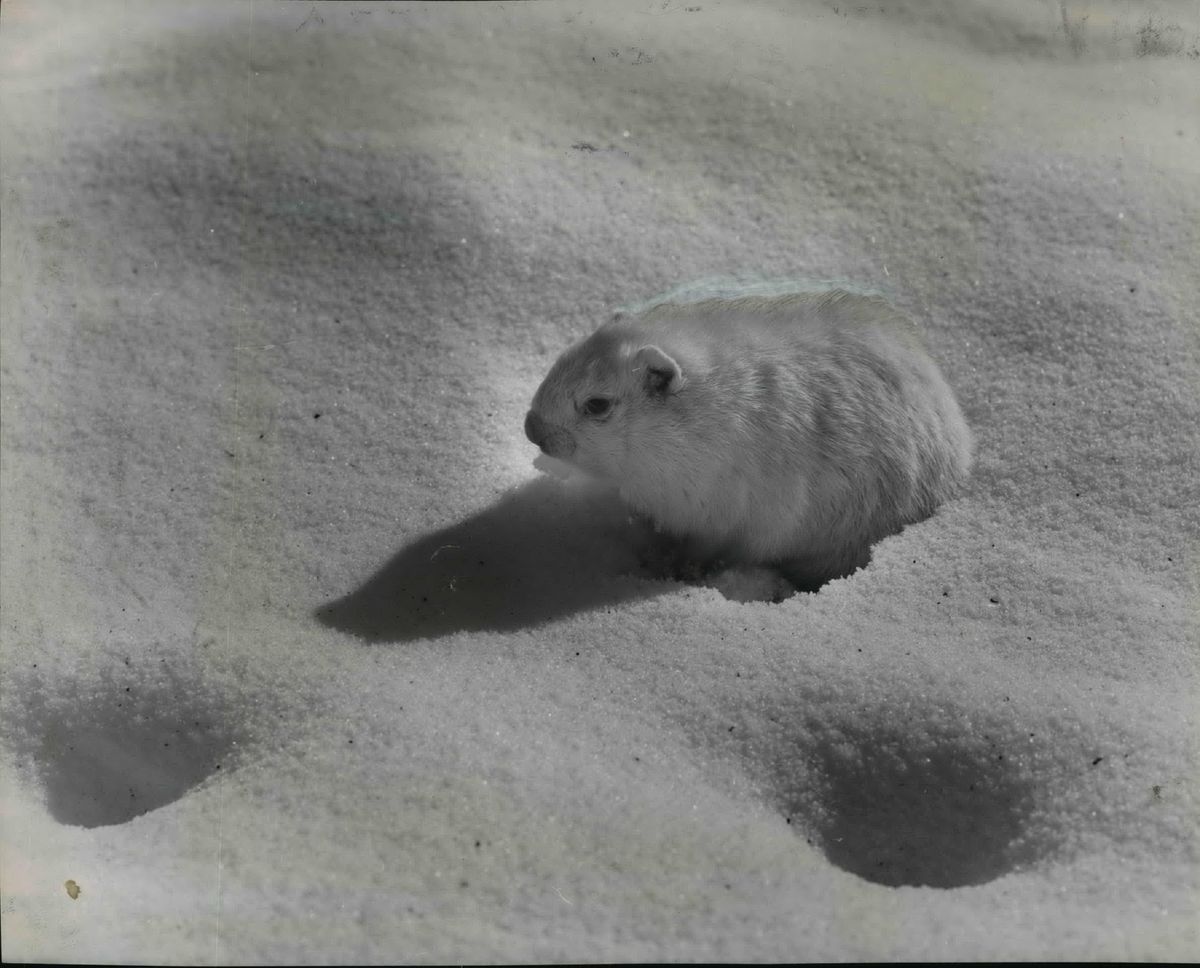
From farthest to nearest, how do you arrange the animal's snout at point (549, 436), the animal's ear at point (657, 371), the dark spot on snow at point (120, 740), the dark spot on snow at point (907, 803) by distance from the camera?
1. the animal's snout at point (549, 436)
2. the animal's ear at point (657, 371)
3. the dark spot on snow at point (120, 740)
4. the dark spot on snow at point (907, 803)

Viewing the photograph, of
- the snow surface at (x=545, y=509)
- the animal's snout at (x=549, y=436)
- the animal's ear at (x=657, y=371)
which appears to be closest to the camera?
the snow surface at (x=545, y=509)

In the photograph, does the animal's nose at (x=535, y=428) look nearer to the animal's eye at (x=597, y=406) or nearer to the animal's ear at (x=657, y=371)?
the animal's eye at (x=597, y=406)

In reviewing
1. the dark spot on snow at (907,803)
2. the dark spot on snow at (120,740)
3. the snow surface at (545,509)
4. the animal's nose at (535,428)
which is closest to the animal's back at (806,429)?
the snow surface at (545,509)

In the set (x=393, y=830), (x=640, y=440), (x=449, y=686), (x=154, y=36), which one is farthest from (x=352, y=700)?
(x=154, y=36)

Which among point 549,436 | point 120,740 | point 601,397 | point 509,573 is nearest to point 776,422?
point 601,397

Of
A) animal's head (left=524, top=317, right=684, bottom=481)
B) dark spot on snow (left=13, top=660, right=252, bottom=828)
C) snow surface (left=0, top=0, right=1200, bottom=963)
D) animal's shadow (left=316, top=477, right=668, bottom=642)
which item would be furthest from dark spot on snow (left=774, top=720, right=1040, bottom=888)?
dark spot on snow (left=13, top=660, right=252, bottom=828)

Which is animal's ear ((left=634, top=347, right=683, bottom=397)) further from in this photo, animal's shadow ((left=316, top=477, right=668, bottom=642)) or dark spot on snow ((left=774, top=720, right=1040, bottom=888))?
dark spot on snow ((left=774, top=720, right=1040, bottom=888))

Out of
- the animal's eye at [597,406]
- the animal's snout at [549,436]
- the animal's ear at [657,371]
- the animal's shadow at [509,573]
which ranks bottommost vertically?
the animal's shadow at [509,573]

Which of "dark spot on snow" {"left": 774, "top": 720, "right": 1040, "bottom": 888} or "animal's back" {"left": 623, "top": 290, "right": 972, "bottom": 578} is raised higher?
"animal's back" {"left": 623, "top": 290, "right": 972, "bottom": 578}
